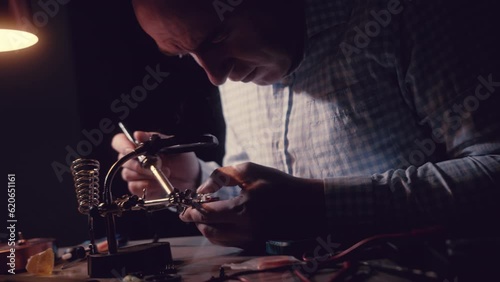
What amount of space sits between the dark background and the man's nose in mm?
894

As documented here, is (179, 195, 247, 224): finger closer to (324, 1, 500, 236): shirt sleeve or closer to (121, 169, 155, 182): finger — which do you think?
(324, 1, 500, 236): shirt sleeve

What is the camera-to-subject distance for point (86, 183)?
1293mm

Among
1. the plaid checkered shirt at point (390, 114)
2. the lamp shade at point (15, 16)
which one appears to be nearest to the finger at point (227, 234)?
the plaid checkered shirt at point (390, 114)

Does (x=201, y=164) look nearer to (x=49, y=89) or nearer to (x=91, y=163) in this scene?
(x=91, y=163)

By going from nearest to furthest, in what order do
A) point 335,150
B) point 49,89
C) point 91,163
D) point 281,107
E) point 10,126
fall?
point 91,163 < point 335,150 < point 281,107 < point 10,126 < point 49,89

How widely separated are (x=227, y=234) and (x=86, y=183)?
0.44 meters

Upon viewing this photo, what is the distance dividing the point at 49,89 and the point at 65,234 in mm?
902

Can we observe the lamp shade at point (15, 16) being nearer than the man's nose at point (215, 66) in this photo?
Yes

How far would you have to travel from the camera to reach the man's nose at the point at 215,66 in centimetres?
167

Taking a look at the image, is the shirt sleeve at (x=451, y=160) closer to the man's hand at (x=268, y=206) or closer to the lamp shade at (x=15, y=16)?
the man's hand at (x=268, y=206)

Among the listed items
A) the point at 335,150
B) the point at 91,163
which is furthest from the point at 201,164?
the point at 91,163

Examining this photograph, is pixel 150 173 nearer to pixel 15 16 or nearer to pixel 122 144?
pixel 122 144

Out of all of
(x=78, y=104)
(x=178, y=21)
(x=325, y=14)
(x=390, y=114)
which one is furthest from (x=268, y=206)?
(x=78, y=104)

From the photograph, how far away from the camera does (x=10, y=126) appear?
2.56 m
